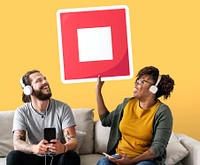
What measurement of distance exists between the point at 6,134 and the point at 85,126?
0.58 metres

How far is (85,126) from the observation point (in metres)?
3.62

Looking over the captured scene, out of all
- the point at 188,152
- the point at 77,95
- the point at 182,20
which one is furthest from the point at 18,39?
the point at 188,152

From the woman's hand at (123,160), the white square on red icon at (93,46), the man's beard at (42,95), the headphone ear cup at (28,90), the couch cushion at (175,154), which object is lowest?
the couch cushion at (175,154)

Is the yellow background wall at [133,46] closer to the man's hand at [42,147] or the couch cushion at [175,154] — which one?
the couch cushion at [175,154]

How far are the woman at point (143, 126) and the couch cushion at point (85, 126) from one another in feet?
1.23

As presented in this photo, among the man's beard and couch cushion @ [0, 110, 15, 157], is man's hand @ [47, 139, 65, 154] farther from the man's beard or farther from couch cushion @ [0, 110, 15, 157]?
couch cushion @ [0, 110, 15, 157]

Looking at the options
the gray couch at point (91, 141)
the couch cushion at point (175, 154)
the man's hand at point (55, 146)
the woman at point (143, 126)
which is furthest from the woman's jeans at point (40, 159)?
the couch cushion at point (175, 154)

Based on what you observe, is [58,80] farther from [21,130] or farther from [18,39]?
[21,130]

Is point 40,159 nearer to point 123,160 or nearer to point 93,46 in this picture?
point 123,160

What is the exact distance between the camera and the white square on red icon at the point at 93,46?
3.01 meters

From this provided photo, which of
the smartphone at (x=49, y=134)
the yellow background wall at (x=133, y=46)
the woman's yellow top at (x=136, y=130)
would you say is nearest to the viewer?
the smartphone at (x=49, y=134)

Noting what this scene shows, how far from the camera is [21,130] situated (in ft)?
10.5

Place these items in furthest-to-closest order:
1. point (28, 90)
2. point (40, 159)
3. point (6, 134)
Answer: point (6, 134) < point (28, 90) < point (40, 159)

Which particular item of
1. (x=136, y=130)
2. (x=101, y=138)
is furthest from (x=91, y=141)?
(x=136, y=130)
